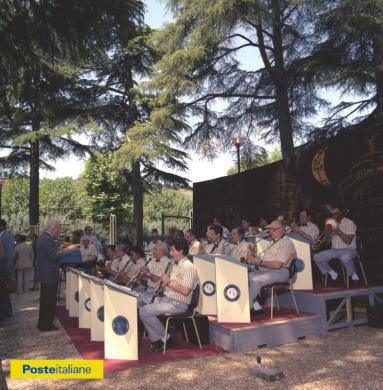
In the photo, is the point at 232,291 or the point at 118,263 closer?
the point at 232,291

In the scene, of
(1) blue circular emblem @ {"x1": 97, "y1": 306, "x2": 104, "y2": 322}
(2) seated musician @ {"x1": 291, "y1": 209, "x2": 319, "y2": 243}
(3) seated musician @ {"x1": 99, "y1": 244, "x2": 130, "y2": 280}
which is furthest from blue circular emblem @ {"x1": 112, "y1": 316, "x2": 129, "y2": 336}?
(2) seated musician @ {"x1": 291, "y1": 209, "x2": 319, "y2": 243}

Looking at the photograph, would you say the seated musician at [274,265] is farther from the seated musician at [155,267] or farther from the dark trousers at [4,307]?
the dark trousers at [4,307]

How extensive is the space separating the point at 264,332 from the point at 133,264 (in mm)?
3301

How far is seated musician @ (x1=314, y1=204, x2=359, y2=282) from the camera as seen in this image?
23.6ft

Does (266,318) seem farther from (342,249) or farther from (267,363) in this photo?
(342,249)

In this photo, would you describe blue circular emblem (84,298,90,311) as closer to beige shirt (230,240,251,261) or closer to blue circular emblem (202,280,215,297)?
blue circular emblem (202,280,215,297)

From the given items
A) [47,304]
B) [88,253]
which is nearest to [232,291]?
[47,304]

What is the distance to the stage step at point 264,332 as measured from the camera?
17.5 ft

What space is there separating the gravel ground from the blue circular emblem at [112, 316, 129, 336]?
0.47m

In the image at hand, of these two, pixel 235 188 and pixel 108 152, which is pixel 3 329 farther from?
pixel 108 152

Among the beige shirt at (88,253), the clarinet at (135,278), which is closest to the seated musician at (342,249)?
the clarinet at (135,278)

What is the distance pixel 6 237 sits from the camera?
27.4 feet

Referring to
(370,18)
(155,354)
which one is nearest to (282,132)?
(370,18)

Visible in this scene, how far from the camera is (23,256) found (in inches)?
466
